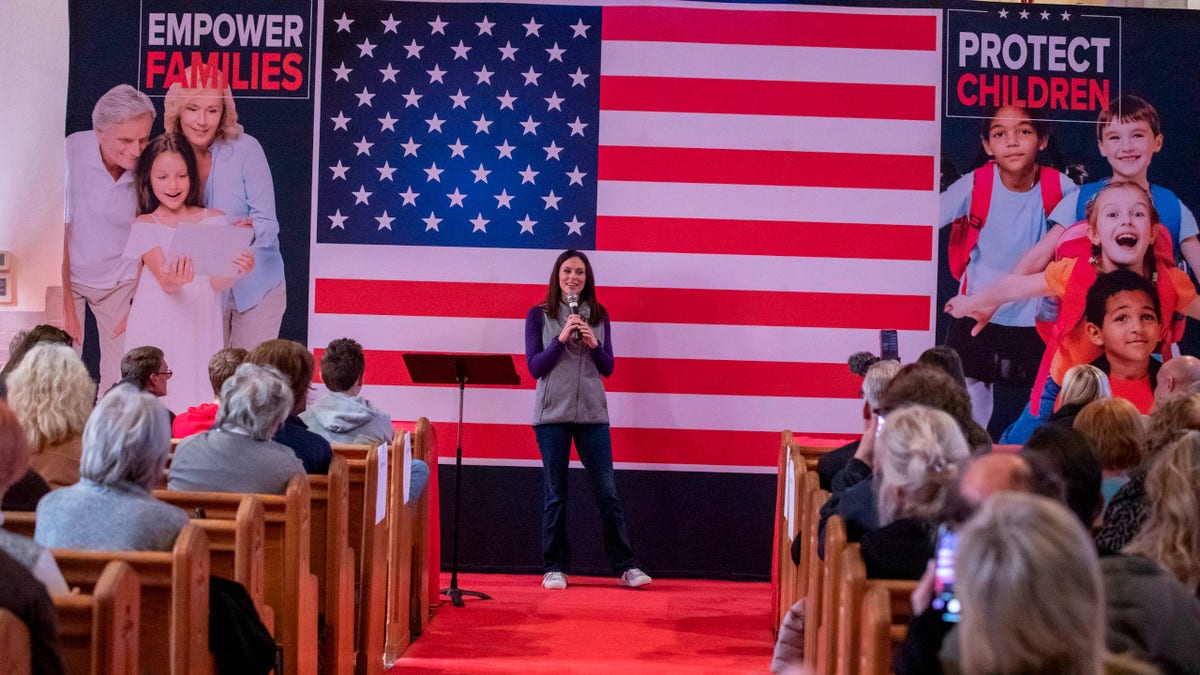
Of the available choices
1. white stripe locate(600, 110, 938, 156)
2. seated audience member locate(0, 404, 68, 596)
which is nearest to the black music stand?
white stripe locate(600, 110, 938, 156)

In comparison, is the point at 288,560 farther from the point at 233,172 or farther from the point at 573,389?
the point at 233,172

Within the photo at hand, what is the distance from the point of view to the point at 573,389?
6.11 m

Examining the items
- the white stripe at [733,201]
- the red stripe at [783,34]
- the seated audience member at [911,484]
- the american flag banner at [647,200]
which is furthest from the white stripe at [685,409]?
the seated audience member at [911,484]

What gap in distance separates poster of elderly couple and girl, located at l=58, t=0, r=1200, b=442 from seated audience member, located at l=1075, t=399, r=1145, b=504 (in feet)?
9.83

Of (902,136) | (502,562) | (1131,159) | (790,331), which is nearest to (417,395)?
(502,562)

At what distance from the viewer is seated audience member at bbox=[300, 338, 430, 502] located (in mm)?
4746

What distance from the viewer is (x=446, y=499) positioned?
662 cm

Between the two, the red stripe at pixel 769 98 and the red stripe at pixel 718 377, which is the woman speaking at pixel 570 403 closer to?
the red stripe at pixel 718 377

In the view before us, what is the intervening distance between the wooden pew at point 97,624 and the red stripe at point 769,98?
4708 mm

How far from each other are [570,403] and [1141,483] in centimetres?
350

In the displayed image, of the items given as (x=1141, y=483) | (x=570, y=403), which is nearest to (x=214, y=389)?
(x=570, y=403)

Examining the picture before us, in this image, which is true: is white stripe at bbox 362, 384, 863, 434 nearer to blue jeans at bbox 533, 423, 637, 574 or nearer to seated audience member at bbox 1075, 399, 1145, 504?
blue jeans at bbox 533, 423, 637, 574

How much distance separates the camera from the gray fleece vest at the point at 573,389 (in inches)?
240

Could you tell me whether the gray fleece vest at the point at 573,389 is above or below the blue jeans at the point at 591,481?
above
